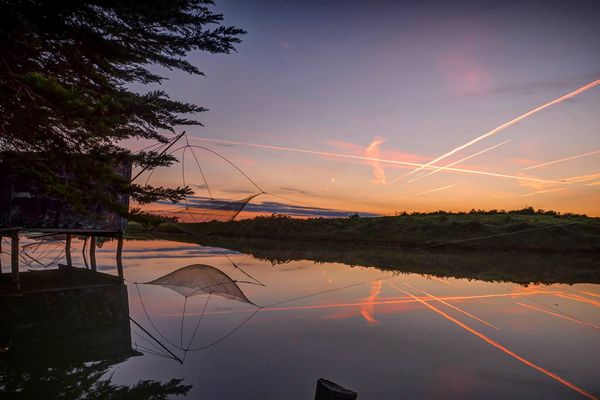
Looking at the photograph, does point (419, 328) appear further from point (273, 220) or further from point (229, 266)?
point (273, 220)

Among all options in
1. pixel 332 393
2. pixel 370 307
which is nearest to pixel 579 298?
pixel 370 307

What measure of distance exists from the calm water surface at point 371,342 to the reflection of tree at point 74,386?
0.74 feet

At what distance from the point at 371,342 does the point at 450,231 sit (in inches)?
1634

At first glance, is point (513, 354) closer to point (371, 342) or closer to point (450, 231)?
point (371, 342)

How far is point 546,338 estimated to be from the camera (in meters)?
8.65

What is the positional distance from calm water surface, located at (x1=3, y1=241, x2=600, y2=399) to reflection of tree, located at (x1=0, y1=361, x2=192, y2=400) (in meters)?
0.23

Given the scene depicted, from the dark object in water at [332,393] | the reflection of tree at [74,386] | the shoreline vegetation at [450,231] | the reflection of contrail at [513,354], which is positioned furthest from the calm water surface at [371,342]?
the shoreline vegetation at [450,231]

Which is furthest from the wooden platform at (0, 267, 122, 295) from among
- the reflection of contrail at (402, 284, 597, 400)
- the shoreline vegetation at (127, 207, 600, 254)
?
the shoreline vegetation at (127, 207, 600, 254)

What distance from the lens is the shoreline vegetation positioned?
40.2 meters

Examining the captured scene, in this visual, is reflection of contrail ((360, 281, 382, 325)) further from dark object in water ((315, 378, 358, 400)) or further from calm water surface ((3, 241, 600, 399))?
dark object in water ((315, 378, 358, 400))

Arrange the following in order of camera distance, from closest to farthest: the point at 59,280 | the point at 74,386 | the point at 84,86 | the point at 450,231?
the point at 74,386 → the point at 84,86 → the point at 59,280 → the point at 450,231

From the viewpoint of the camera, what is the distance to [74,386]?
18.3ft

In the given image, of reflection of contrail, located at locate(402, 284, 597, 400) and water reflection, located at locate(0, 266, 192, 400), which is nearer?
water reflection, located at locate(0, 266, 192, 400)

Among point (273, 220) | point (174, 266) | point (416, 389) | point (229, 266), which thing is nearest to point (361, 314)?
point (416, 389)
